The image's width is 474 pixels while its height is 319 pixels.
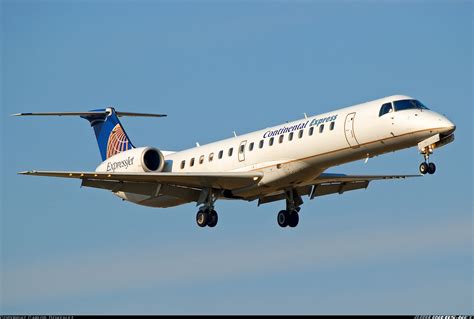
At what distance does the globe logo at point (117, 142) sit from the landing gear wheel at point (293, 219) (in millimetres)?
6950

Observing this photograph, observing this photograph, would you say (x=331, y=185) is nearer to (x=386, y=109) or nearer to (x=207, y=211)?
(x=207, y=211)

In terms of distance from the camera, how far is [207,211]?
33031 mm

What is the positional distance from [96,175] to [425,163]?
975cm

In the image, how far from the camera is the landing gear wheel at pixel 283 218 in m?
34.3

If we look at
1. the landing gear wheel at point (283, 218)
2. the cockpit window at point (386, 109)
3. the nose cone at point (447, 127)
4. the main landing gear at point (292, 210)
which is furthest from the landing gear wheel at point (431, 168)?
the landing gear wheel at point (283, 218)

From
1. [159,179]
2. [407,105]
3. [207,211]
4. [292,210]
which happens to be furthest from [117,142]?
[407,105]

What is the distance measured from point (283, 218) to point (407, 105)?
253 inches

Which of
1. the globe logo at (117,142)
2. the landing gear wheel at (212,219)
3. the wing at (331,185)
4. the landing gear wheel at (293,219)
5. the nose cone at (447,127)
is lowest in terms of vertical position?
the nose cone at (447,127)

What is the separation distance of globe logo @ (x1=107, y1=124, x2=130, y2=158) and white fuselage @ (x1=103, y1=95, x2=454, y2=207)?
191 inches

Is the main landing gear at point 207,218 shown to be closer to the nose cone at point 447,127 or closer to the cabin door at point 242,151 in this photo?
the cabin door at point 242,151

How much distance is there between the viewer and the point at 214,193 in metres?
33.3

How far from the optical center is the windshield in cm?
2984

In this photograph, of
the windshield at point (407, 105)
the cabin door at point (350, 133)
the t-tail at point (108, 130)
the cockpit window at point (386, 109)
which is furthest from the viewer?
the t-tail at point (108, 130)

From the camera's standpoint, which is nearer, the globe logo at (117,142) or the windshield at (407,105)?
the windshield at (407,105)
